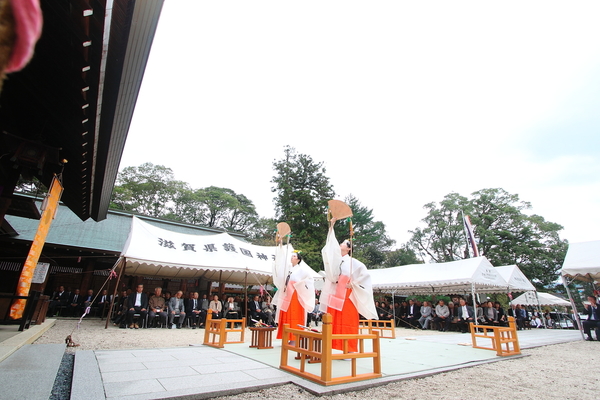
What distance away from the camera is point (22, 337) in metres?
4.30

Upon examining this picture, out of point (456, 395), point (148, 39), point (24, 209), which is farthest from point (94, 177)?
point (456, 395)

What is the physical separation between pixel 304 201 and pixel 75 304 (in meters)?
14.1

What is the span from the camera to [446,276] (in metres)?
11.0

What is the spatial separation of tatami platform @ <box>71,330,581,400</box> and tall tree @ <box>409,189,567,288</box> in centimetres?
2177

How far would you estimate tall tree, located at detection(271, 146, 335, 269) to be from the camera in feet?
63.8

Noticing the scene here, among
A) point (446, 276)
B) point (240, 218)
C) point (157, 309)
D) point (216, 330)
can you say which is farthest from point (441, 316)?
point (240, 218)

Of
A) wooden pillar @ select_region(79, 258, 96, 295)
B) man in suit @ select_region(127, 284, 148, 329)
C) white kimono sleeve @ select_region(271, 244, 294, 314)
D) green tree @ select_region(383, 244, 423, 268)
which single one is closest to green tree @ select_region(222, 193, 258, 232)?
green tree @ select_region(383, 244, 423, 268)

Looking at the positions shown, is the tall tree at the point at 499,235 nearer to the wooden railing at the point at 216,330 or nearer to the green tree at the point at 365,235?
the green tree at the point at 365,235

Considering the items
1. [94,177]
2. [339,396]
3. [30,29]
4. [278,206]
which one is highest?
[278,206]

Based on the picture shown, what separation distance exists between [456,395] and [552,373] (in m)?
2.31

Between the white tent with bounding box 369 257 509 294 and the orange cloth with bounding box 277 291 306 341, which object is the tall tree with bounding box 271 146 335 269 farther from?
the orange cloth with bounding box 277 291 306 341

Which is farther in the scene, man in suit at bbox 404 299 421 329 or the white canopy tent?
man in suit at bbox 404 299 421 329

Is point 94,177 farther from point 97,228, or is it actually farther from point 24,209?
point 97,228

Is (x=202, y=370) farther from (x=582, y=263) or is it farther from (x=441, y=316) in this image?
(x=582, y=263)
